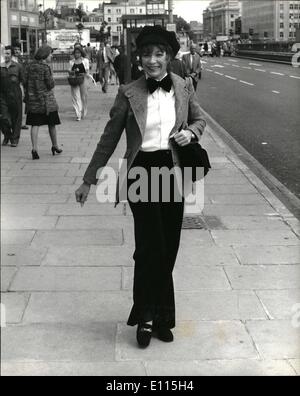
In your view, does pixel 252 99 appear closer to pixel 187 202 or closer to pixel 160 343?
pixel 187 202

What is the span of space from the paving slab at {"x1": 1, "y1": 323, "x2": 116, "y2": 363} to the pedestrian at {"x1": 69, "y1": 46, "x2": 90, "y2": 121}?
37.8ft

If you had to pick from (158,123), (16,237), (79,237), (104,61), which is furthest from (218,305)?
(104,61)

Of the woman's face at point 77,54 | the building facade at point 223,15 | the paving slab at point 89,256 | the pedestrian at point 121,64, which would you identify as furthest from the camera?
the building facade at point 223,15

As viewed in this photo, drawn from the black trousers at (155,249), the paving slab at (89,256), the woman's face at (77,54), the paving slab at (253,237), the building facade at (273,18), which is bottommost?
the paving slab at (253,237)

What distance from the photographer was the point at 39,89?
10.1 m

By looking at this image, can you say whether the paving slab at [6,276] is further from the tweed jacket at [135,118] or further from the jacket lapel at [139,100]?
the jacket lapel at [139,100]

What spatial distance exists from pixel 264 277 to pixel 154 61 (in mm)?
1951

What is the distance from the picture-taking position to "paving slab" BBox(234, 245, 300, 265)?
5344mm

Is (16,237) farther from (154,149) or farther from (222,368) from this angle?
(222,368)

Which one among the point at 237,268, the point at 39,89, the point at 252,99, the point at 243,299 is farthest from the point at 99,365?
the point at 252,99

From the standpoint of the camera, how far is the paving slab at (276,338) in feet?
12.0

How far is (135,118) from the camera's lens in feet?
12.2

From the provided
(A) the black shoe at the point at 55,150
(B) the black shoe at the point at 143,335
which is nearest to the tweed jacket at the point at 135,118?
(B) the black shoe at the point at 143,335

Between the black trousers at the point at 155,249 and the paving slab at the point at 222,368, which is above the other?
the black trousers at the point at 155,249
